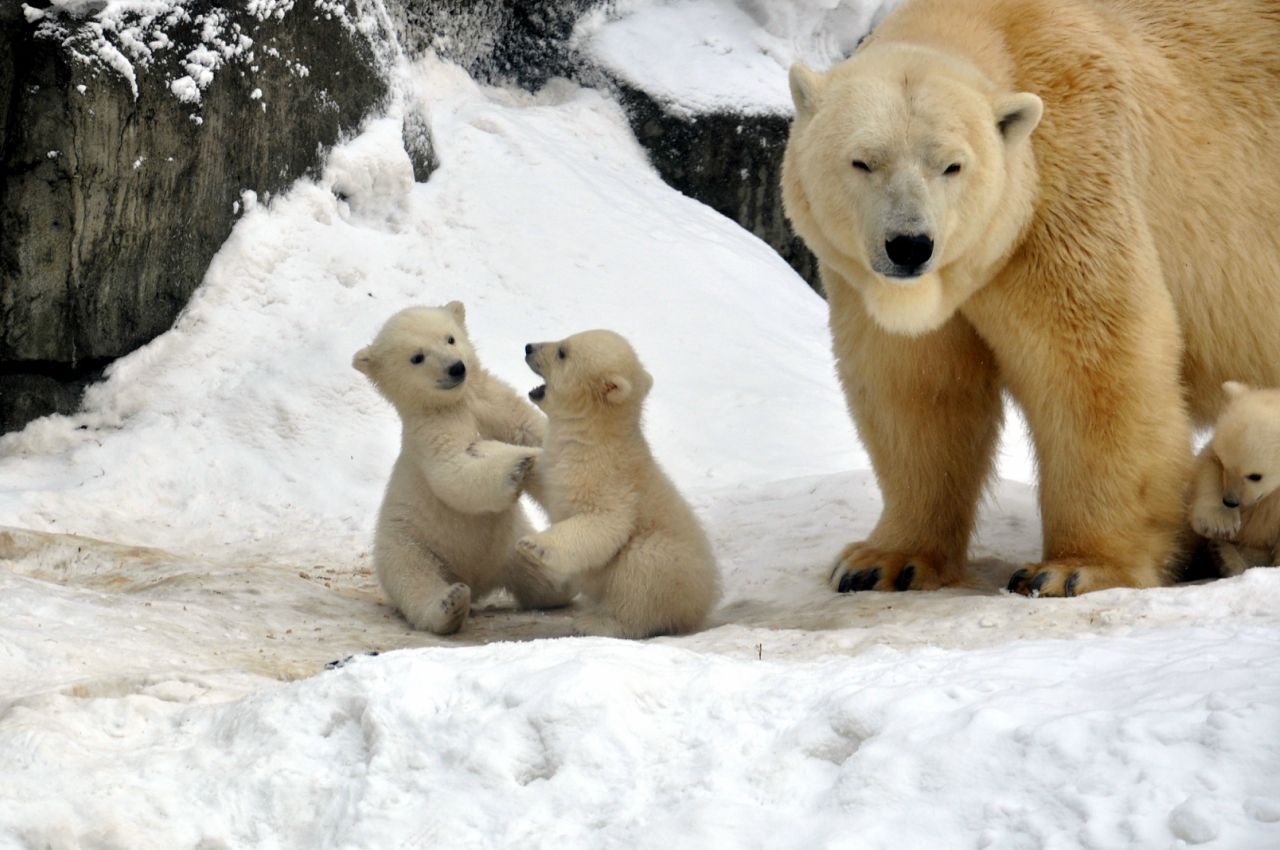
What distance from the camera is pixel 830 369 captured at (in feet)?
30.1

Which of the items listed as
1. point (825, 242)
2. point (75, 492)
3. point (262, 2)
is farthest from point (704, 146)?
point (825, 242)

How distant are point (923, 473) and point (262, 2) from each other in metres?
4.88

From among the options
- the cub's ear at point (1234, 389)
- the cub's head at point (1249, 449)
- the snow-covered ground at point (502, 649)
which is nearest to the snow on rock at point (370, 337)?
the snow-covered ground at point (502, 649)

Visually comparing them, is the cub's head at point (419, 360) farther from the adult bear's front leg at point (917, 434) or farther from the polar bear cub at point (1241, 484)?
the polar bear cub at point (1241, 484)

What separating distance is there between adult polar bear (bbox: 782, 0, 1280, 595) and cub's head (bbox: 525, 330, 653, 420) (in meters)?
0.74

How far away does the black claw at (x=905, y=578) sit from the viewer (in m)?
5.16

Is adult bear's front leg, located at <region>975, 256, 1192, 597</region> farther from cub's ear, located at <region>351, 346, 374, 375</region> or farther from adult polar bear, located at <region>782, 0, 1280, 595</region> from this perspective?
cub's ear, located at <region>351, 346, 374, 375</region>

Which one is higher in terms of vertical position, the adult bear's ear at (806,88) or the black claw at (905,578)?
the adult bear's ear at (806,88)

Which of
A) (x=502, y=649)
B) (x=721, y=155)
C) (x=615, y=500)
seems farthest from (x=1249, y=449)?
(x=721, y=155)

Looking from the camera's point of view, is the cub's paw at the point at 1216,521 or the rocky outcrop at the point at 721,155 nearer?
the cub's paw at the point at 1216,521

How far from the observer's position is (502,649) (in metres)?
3.33

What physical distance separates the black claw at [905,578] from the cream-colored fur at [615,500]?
29.9 inches

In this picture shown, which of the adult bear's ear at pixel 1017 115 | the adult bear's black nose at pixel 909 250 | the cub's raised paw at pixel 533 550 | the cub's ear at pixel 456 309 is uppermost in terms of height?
the adult bear's ear at pixel 1017 115

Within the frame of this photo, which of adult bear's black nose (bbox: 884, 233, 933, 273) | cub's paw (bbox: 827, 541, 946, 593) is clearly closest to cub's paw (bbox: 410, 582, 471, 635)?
cub's paw (bbox: 827, 541, 946, 593)
